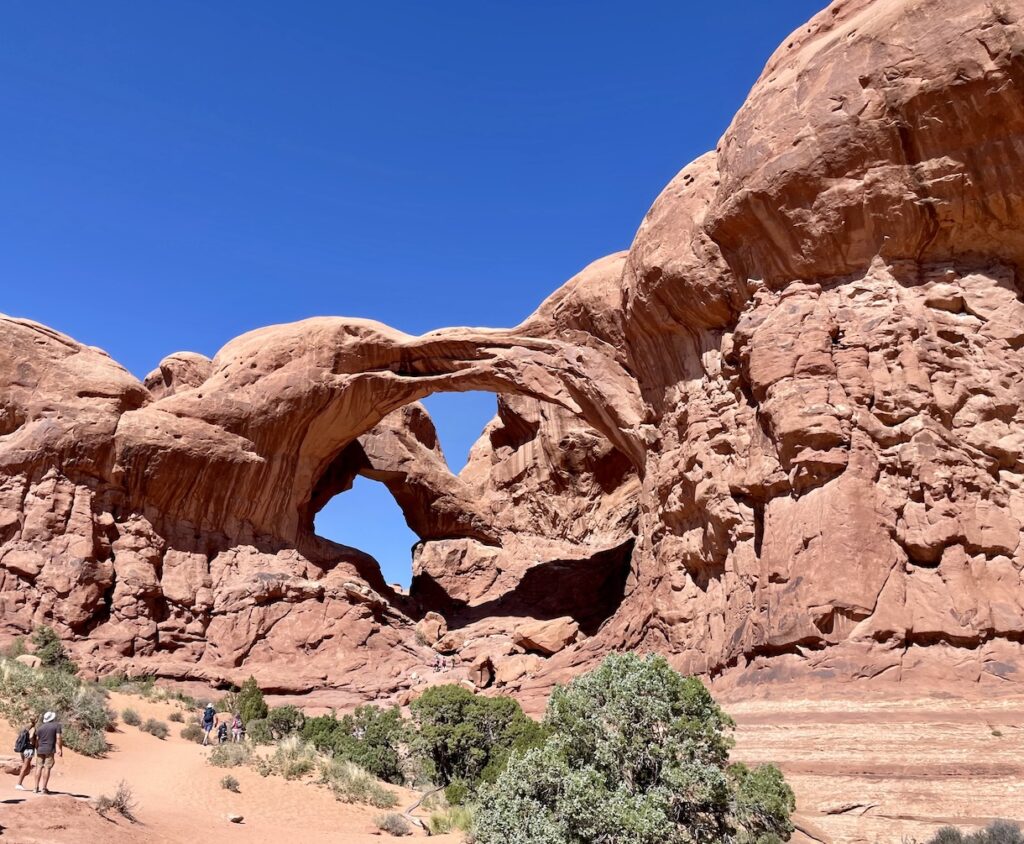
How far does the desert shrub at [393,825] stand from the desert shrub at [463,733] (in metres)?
2.66

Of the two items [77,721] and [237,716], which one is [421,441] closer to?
[237,716]

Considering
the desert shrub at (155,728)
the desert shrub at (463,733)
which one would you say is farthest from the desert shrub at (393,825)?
the desert shrub at (155,728)

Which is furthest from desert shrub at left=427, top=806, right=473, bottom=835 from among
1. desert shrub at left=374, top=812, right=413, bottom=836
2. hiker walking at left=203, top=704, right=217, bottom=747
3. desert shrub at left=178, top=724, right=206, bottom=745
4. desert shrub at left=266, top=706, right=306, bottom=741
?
desert shrub at left=178, top=724, right=206, bottom=745

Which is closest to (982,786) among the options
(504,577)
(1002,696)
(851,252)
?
(1002,696)

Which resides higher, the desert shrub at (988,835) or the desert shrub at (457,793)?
the desert shrub at (988,835)

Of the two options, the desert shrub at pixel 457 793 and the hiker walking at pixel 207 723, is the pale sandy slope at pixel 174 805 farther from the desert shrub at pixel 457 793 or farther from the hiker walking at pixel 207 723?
the desert shrub at pixel 457 793

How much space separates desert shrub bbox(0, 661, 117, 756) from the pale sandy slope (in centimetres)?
34

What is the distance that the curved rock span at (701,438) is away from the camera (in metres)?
13.2

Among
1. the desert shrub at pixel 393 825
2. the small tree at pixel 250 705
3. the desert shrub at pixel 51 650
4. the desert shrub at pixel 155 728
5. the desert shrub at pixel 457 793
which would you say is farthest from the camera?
the desert shrub at pixel 51 650

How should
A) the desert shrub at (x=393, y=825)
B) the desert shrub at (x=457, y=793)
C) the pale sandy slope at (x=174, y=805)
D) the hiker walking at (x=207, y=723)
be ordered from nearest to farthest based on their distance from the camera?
the pale sandy slope at (x=174, y=805) → the desert shrub at (x=393, y=825) → the desert shrub at (x=457, y=793) → the hiker walking at (x=207, y=723)

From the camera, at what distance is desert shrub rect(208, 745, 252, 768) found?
14.6 metres

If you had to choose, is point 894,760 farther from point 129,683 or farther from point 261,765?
point 129,683

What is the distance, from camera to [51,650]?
19.5 m

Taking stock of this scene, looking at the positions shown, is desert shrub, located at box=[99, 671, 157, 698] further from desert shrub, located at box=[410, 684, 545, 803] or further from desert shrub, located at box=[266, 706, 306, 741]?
desert shrub, located at box=[410, 684, 545, 803]
